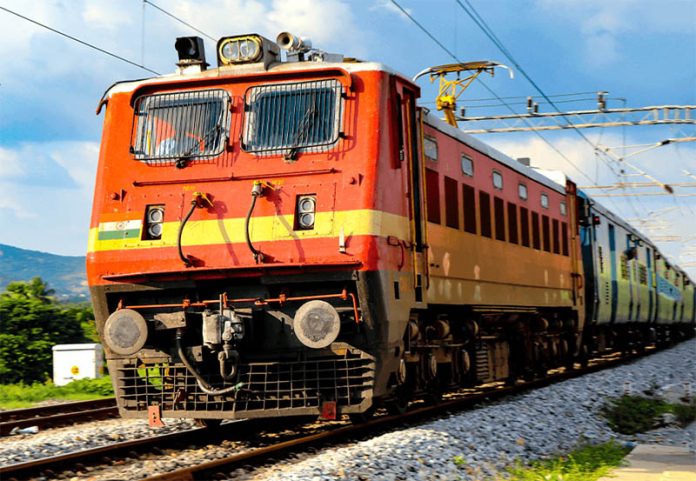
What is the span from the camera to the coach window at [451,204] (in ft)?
38.1

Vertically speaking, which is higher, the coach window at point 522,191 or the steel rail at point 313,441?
the coach window at point 522,191

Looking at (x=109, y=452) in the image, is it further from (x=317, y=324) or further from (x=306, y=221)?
(x=306, y=221)

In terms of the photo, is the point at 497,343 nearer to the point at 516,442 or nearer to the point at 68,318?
the point at 516,442

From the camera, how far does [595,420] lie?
12.7 m

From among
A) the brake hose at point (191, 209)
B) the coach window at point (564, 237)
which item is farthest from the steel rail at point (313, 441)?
the coach window at point (564, 237)

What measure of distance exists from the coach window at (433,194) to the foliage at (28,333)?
15.1 metres

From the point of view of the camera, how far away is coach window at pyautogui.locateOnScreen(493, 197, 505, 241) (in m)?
13.8

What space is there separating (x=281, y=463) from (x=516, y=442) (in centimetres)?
282

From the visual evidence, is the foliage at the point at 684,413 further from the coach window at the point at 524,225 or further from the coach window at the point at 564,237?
the coach window at the point at 564,237

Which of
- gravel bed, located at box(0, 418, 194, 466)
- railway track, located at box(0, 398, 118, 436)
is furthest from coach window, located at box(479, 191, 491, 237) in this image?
railway track, located at box(0, 398, 118, 436)

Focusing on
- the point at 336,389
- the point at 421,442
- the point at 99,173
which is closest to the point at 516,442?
the point at 421,442

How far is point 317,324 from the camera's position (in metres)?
8.81

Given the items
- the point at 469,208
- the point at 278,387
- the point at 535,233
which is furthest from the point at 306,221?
the point at 535,233

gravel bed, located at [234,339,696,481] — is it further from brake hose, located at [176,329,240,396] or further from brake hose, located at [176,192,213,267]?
brake hose, located at [176,192,213,267]
